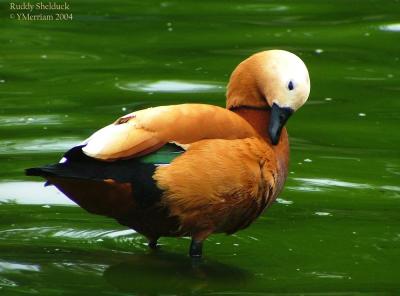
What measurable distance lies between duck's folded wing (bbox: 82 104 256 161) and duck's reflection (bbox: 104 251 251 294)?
1.62ft

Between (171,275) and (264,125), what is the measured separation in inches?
28.4

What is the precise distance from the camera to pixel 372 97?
874 centimetres

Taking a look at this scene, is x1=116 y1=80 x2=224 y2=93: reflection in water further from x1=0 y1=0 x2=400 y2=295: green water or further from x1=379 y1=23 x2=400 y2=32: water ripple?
x1=379 y1=23 x2=400 y2=32: water ripple

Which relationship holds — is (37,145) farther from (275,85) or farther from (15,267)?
(275,85)

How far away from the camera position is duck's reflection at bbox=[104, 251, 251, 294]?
17.9 feet

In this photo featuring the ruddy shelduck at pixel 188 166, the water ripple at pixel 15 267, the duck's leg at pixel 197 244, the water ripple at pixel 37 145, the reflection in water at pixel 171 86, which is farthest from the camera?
the reflection in water at pixel 171 86

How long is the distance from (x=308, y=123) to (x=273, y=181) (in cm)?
256

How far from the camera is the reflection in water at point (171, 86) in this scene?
349 inches

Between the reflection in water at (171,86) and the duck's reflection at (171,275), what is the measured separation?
10.1ft

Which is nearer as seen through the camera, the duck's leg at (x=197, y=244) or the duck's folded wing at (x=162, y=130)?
the duck's folded wing at (x=162, y=130)

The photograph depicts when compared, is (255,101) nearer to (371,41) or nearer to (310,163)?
(310,163)

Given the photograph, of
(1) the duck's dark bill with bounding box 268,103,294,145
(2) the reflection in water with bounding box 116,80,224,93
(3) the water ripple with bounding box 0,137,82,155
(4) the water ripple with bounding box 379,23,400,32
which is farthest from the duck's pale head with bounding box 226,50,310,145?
(4) the water ripple with bounding box 379,23,400,32

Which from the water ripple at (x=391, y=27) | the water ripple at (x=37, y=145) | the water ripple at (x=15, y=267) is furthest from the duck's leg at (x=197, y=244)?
the water ripple at (x=391, y=27)

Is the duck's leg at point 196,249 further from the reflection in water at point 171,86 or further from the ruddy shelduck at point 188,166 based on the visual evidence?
the reflection in water at point 171,86
